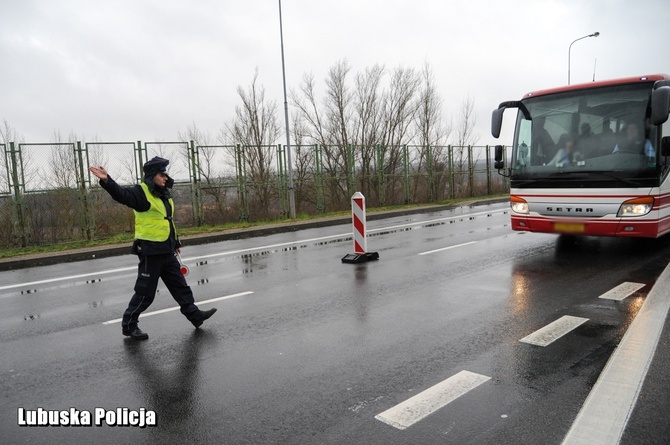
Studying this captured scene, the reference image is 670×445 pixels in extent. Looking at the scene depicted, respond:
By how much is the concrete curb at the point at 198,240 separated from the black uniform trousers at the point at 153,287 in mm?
7351

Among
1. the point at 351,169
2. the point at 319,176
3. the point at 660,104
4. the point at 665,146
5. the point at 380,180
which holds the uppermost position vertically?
the point at 660,104

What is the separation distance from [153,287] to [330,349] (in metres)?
2.19

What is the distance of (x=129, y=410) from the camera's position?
3.61 metres

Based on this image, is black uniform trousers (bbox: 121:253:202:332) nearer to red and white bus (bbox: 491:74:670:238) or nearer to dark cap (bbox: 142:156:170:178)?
dark cap (bbox: 142:156:170:178)

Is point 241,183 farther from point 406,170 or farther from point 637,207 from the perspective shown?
point 637,207

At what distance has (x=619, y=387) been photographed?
3.62m

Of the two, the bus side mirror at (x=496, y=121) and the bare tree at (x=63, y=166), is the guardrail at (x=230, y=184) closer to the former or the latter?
the bare tree at (x=63, y=166)

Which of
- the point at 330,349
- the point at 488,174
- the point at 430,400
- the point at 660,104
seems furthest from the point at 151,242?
the point at 488,174

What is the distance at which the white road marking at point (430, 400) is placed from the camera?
3.28 metres

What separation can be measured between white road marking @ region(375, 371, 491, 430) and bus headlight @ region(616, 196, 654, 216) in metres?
5.34

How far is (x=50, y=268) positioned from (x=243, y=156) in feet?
28.9

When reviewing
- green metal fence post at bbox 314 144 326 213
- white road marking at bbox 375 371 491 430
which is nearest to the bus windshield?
white road marking at bbox 375 371 491 430

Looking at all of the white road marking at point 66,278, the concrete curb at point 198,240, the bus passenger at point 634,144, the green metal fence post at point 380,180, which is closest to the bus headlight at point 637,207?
the bus passenger at point 634,144

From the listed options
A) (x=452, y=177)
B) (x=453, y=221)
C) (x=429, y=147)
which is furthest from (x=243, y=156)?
(x=452, y=177)
